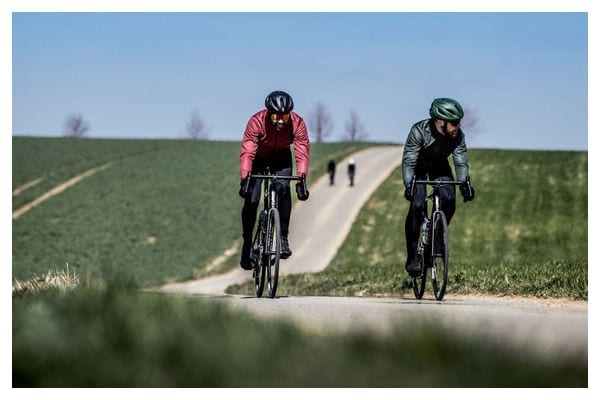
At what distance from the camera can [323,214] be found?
46.0 meters

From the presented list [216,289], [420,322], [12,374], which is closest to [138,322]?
[12,374]

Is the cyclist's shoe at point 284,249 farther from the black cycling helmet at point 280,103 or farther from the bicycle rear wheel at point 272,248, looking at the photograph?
the black cycling helmet at point 280,103

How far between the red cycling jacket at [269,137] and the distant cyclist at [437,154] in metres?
1.01

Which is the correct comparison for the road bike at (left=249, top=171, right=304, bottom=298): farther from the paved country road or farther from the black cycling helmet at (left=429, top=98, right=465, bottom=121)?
the black cycling helmet at (left=429, top=98, right=465, bottom=121)

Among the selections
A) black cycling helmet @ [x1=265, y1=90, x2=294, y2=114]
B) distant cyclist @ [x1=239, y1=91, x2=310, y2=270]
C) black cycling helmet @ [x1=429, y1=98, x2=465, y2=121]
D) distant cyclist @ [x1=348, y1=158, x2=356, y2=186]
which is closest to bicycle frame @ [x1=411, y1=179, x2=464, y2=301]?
black cycling helmet @ [x1=429, y1=98, x2=465, y2=121]

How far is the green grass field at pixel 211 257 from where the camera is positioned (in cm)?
502

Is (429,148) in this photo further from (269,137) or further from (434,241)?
(269,137)

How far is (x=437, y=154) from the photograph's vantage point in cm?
1023

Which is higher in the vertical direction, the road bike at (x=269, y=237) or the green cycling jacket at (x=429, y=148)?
the green cycling jacket at (x=429, y=148)

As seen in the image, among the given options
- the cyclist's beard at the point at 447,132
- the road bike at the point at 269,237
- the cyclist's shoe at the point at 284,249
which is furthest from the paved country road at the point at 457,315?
the cyclist's beard at the point at 447,132

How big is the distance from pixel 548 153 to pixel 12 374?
5820 centimetres

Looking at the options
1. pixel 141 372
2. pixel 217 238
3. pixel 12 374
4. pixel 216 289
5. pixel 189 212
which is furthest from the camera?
pixel 189 212

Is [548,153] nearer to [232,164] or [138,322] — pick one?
[232,164]

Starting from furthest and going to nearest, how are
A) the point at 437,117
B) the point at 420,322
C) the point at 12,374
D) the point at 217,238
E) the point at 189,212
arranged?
1. the point at 189,212
2. the point at 217,238
3. the point at 437,117
4. the point at 420,322
5. the point at 12,374
